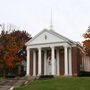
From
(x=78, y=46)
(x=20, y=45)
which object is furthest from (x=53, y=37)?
(x=20, y=45)

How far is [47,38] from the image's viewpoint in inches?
2051

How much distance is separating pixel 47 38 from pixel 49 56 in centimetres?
415

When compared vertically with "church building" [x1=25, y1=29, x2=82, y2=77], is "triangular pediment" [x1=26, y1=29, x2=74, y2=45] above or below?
above

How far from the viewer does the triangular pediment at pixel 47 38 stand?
51.0 m

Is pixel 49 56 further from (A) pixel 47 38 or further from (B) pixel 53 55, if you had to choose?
(A) pixel 47 38

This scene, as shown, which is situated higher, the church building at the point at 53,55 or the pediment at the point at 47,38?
the pediment at the point at 47,38

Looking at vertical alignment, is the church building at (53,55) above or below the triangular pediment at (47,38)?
below

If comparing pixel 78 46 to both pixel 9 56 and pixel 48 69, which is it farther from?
pixel 9 56

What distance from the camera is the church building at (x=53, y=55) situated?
51.0 metres

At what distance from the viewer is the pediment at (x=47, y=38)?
51.0 metres

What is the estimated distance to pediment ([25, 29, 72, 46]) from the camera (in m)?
51.0

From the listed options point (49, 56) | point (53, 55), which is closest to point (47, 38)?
point (53, 55)

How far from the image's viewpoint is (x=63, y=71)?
52.9 metres

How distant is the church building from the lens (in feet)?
167
